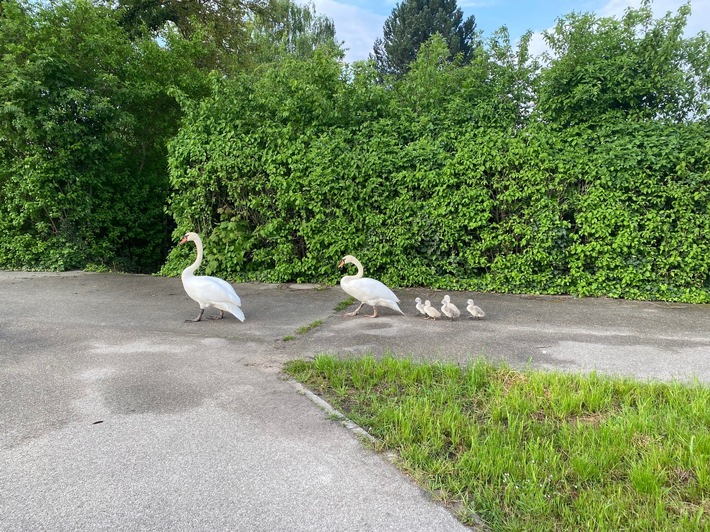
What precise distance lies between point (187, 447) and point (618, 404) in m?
3.21

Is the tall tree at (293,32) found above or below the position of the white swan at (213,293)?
above

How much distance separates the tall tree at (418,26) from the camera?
3731cm

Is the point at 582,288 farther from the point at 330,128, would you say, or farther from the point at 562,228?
the point at 330,128

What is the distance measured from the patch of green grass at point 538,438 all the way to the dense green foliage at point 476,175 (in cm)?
444

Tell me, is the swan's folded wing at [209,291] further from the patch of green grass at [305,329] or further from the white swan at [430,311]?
the white swan at [430,311]

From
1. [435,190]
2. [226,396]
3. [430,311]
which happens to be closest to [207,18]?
[435,190]

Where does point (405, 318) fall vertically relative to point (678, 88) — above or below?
below

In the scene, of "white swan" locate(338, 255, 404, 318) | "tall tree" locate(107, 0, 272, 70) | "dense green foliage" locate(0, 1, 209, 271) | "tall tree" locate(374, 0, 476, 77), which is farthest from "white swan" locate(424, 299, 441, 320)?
"tall tree" locate(374, 0, 476, 77)

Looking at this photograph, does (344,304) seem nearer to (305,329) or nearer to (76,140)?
(305,329)

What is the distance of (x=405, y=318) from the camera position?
Result: 271 inches

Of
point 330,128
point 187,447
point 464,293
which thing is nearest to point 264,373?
point 187,447

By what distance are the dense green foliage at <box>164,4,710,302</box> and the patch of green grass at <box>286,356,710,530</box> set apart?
175 inches

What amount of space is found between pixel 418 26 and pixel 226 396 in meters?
39.3

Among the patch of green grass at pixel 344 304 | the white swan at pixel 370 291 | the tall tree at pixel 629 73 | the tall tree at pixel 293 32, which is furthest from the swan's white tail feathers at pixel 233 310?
the tall tree at pixel 293 32
